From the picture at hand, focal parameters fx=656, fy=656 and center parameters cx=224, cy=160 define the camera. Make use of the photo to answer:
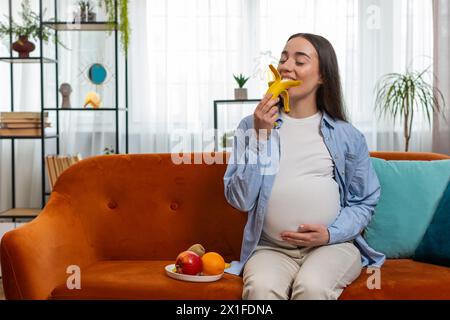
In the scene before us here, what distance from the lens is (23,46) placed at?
14.2 feet

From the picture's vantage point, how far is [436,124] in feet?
15.6

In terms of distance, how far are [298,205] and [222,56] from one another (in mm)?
2866

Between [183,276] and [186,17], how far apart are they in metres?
3.08

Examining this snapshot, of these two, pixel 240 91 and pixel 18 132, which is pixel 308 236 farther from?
pixel 18 132

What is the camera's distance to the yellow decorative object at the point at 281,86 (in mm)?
2136

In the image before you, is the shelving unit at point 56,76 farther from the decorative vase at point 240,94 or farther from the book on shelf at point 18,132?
the decorative vase at point 240,94

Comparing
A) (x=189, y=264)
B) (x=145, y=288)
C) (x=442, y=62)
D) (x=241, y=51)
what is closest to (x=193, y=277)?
(x=189, y=264)

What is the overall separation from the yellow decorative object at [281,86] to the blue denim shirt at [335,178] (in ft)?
0.40

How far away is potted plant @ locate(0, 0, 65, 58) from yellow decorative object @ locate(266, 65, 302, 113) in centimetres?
246

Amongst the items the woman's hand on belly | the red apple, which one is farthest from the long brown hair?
the red apple

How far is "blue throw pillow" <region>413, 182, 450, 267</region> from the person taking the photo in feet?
7.43

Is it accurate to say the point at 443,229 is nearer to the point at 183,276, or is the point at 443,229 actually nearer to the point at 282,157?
the point at 282,157
